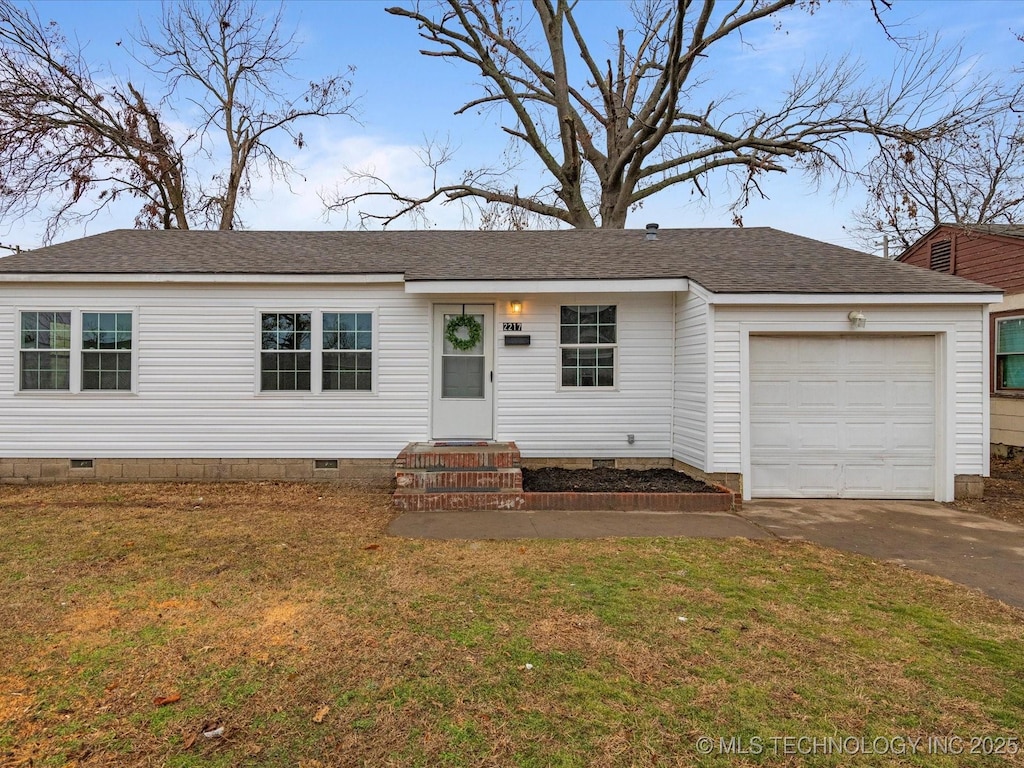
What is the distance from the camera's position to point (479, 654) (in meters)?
3.12

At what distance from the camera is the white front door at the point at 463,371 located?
850 centimetres

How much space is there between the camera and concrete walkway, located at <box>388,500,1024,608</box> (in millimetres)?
5004

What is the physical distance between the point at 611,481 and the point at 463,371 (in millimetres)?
2949

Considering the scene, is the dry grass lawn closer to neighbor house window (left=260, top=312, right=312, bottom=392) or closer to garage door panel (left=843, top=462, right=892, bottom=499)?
garage door panel (left=843, top=462, right=892, bottom=499)

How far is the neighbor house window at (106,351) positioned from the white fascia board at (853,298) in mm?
9041

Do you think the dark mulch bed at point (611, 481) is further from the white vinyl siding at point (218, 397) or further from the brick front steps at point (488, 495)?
the white vinyl siding at point (218, 397)

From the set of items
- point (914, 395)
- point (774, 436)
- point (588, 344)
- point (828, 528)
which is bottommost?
point (828, 528)

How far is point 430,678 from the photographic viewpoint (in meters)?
2.86

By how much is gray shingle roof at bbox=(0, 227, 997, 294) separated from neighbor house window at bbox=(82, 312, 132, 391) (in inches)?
31.1

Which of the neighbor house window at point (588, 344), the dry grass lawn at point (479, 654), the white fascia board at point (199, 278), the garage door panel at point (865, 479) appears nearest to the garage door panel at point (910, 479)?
the garage door panel at point (865, 479)

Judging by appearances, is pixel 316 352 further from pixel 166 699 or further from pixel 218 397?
pixel 166 699

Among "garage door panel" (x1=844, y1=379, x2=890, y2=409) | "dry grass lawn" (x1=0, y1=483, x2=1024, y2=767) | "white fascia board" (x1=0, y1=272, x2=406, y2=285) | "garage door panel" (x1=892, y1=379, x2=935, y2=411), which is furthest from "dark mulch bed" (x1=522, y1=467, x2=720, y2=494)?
"white fascia board" (x1=0, y1=272, x2=406, y2=285)

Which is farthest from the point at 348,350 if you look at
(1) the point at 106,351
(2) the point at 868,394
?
(2) the point at 868,394

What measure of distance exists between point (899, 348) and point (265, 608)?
8475mm
